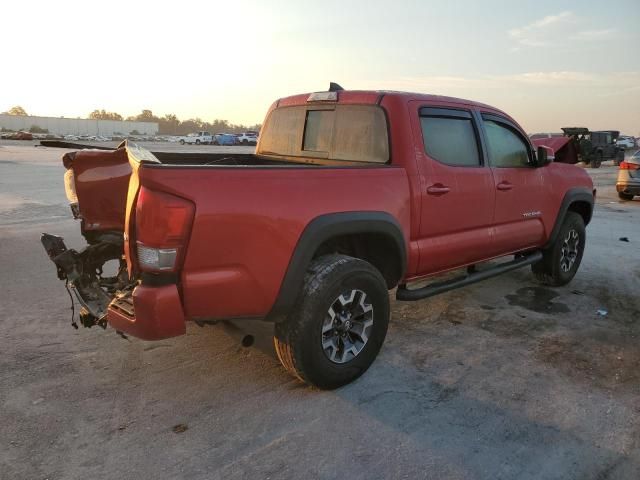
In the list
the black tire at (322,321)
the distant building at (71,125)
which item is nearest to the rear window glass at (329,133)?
the black tire at (322,321)

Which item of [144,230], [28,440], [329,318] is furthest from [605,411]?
[28,440]

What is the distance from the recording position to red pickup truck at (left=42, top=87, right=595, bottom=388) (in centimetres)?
269

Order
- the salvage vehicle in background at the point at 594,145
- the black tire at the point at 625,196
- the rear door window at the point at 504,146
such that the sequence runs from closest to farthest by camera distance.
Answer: the rear door window at the point at 504,146
the black tire at the point at 625,196
the salvage vehicle in background at the point at 594,145

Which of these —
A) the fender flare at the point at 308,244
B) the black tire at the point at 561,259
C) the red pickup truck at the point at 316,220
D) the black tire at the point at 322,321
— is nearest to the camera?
the red pickup truck at the point at 316,220

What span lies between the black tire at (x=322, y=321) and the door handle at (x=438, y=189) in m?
0.85

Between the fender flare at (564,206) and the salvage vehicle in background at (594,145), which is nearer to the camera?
the fender flare at (564,206)

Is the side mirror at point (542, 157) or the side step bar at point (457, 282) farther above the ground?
the side mirror at point (542, 157)

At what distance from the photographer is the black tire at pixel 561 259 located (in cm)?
556

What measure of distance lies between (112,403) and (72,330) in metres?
1.34

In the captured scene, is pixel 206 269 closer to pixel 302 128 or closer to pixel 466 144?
pixel 302 128

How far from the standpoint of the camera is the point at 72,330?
4.20 m

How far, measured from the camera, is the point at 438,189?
3900mm

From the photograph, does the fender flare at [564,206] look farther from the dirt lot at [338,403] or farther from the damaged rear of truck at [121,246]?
the damaged rear of truck at [121,246]

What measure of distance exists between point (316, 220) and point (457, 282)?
1797mm
